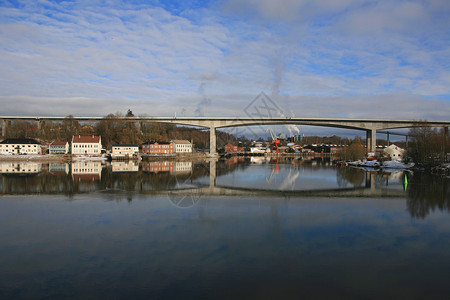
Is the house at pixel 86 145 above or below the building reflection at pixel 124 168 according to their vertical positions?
above

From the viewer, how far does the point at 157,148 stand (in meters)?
58.2

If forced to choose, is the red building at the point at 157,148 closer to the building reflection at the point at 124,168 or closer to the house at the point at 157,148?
the house at the point at 157,148

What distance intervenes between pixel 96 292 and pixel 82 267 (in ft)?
3.61

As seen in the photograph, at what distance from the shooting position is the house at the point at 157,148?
5784 centimetres

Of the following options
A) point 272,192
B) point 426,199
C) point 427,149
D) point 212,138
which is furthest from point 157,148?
point 426,199

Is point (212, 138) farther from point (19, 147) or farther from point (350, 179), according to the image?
point (350, 179)

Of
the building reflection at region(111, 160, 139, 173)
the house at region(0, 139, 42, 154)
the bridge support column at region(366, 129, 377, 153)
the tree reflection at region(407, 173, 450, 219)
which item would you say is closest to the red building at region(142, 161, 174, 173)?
the building reflection at region(111, 160, 139, 173)

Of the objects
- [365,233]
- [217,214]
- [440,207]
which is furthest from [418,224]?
[217,214]

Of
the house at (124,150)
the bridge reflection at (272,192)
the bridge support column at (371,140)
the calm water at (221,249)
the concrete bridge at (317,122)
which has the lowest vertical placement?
the calm water at (221,249)

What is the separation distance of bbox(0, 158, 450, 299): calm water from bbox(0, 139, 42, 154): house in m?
41.0

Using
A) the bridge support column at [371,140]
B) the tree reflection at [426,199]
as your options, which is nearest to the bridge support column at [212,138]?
the bridge support column at [371,140]

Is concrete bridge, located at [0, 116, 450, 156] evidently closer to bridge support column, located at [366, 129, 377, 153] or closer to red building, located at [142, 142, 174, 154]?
bridge support column, located at [366, 129, 377, 153]

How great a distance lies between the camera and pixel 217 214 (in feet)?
32.7

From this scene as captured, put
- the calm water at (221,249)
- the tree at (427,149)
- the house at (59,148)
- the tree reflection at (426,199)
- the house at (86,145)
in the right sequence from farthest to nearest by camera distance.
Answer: the house at (59,148)
the house at (86,145)
the tree at (427,149)
the tree reflection at (426,199)
the calm water at (221,249)
